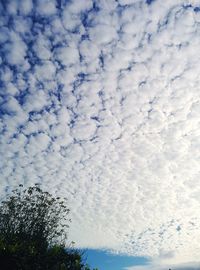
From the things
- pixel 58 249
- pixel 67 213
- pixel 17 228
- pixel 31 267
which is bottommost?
pixel 31 267

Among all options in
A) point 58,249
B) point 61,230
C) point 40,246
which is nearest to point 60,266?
point 58,249

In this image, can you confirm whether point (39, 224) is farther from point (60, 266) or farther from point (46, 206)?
point (60, 266)

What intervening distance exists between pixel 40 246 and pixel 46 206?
3640mm

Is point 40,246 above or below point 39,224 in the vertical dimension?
below

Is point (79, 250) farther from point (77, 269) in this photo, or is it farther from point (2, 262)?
point (2, 262)

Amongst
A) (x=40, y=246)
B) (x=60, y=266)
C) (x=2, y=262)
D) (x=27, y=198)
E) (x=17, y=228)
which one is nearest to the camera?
(x=2, y=262)

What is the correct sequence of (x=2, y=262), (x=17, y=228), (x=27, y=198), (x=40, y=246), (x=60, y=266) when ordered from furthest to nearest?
1. (x=27, y=198)
2. (x=17, y=228)
3. (x=40, y=246)
4. (x=60, y=266)
5. (x=2, y=262)

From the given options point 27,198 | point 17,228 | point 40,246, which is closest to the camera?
point 40,246

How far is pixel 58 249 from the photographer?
16047 mm

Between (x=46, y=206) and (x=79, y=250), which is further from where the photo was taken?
(x=46, y=206)

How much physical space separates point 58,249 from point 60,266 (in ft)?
3.27

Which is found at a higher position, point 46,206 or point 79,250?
point 46,206

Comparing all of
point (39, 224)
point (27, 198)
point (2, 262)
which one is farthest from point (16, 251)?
point (27, 198)

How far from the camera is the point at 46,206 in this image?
20297 millimetres
